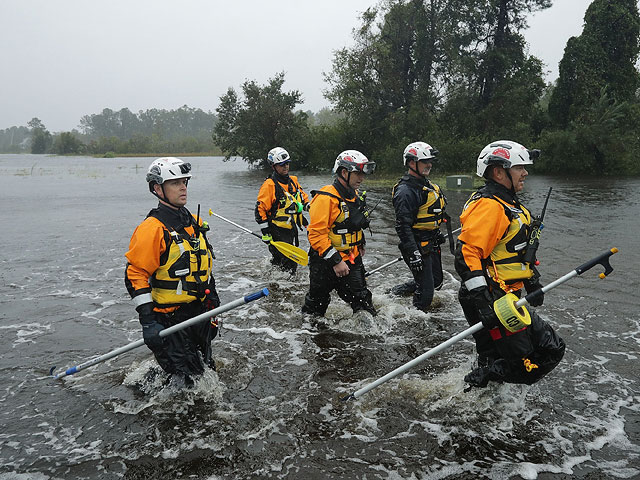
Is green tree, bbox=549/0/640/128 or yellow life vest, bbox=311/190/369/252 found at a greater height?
green tree, bbox=549/0/640/128

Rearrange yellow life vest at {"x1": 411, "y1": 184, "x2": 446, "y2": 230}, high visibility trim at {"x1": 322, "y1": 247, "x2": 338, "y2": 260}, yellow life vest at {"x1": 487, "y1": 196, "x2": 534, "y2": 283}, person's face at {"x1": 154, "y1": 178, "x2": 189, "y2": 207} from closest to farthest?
yellow life vest at {"x1": 487, "y1": 196, "x2": 534, "y2": 283}
person's face at {"x1": 154, "y1": 178, "x2": 189, "y2": 207}
high visibility trim at {"x1": 322, "y1": 247, "x2": 338, "y2": 260}
yellow life vest at {"x1": 411, "y1": 184, "x2": 446, "y2": 230}

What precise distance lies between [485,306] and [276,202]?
5.54 meters

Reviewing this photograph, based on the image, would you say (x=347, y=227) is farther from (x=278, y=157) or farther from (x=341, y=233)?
(x=278, y=157)

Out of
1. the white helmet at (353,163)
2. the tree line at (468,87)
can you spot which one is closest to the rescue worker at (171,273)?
the white helmet at (353,163)

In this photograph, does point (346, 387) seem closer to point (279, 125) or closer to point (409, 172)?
point (409, 172)

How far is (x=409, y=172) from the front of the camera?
274 inches

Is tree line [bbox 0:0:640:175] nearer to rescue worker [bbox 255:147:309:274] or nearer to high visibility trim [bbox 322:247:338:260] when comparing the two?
rescue worker [bbox 255:147:309:274]

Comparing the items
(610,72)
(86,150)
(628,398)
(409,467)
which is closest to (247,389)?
(409,467)

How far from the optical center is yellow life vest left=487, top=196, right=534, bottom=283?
4.42 metres

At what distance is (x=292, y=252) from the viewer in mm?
8945

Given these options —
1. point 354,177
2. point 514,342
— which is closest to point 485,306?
point 514,342

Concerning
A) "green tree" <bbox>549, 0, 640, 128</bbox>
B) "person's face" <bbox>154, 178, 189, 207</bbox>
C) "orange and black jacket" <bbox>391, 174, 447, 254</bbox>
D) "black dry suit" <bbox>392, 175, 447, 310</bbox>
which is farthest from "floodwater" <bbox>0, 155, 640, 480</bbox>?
"green tree" <bbox>549, 0, 640, 128</bbox>

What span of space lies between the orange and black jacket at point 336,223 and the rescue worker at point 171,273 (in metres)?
1.76

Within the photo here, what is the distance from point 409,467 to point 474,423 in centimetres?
91
